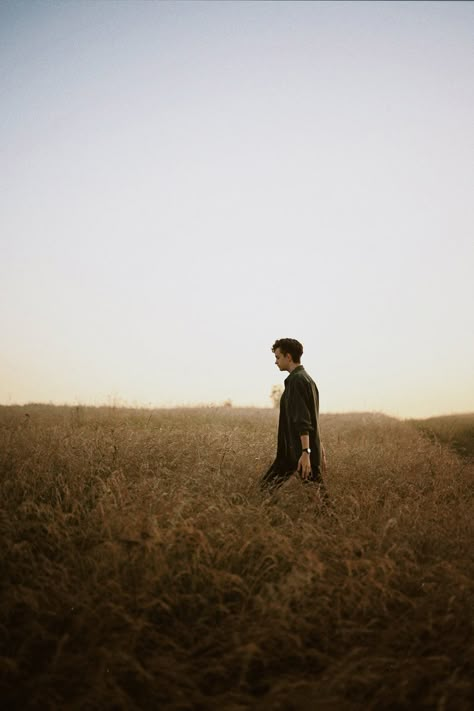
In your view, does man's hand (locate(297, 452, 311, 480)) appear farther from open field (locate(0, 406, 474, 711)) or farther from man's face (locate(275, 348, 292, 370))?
man's face (locate(275, 348, 292, 370))

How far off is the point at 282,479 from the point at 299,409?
0.88m

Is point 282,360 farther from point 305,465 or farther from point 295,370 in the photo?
point 305,465

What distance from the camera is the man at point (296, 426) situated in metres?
4.27

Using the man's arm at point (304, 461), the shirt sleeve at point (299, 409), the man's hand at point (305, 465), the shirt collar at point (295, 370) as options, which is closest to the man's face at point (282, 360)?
the shirt collar at point (295, 370)

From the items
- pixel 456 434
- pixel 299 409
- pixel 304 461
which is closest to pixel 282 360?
pixel 299 409

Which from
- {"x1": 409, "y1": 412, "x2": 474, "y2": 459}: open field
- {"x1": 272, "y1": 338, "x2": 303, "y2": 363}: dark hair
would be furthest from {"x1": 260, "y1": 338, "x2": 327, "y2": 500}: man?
{"x1": 409, "y1": 412, "x2": 474, "y2": 459}: open field

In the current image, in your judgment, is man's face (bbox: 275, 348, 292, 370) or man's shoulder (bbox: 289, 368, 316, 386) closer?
man's shoulder (bbox: 289, 368, 316, 386)

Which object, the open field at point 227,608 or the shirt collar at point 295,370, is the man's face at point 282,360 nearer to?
the shirt collar at point 295,370

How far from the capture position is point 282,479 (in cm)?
448

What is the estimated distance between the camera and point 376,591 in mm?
2637

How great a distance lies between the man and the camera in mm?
4266

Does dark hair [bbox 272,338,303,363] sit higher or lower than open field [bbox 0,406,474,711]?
higher

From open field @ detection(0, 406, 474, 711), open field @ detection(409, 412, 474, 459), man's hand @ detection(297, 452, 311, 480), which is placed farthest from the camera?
open field @ detection(409, 412, 474, 459)

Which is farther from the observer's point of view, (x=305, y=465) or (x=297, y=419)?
(x=297, y=419)
